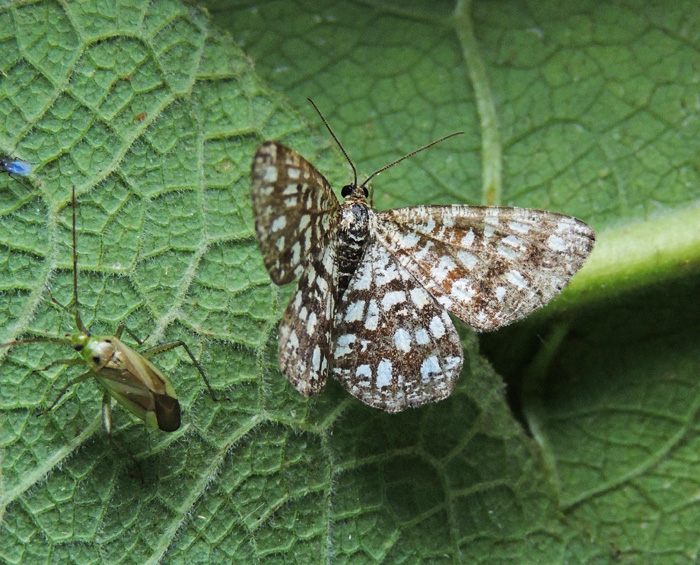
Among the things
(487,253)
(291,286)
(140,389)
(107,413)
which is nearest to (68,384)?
(107,413)

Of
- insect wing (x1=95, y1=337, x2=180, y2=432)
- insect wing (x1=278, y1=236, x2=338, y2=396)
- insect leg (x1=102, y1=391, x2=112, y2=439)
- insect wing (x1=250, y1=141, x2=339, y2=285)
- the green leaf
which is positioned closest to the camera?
insect wing (x1=250, y1=141, x2=339, y2=285)

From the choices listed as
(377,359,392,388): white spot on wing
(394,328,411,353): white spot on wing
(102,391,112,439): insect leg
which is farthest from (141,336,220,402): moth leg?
(394,328,411,353): white spot on wing

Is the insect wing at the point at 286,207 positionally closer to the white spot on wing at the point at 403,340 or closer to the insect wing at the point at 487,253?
the insect wing at the point at 487,253

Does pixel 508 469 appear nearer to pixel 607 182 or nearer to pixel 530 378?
pixel 530 378

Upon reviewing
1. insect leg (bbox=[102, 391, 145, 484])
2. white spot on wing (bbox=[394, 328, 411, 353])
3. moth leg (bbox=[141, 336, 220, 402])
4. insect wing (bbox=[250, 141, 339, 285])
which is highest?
insect wing (bbox=[250, 141, 339, 285])

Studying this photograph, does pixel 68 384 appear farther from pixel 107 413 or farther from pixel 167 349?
pixel 167 349

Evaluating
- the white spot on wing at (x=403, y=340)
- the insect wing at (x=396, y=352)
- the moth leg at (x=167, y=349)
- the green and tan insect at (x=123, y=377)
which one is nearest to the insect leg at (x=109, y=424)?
the green and tan insect at (x=123, y=377)

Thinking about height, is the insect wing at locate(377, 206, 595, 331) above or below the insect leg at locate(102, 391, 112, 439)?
above

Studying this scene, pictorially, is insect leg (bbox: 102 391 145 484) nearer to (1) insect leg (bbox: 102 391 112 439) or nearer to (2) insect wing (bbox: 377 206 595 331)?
(1) insect leg (bbox: 102 391 112 439)
